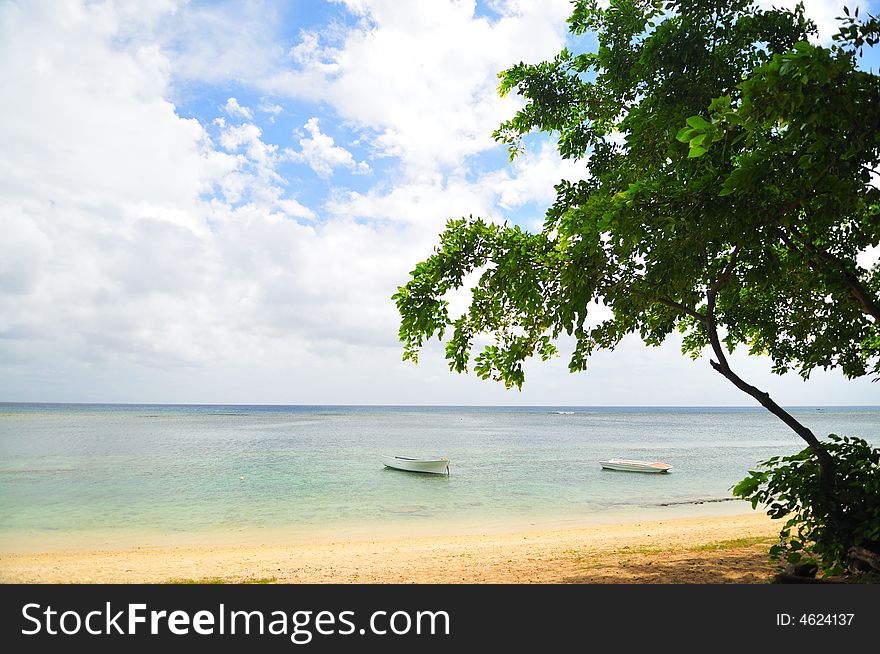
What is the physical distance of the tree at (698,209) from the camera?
380 cm

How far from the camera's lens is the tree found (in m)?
3.80

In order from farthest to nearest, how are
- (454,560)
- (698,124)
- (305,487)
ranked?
(305,487) → (454,560) → (698,124)

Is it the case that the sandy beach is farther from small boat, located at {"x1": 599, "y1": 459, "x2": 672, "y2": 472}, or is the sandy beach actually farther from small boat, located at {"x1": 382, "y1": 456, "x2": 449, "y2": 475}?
small boat, located at {"x1": 599, "y1": 459, "x2": 672, "y2": 472}

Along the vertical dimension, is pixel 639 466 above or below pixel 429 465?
below

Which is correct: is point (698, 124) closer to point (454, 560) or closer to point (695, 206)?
point (695, 206)

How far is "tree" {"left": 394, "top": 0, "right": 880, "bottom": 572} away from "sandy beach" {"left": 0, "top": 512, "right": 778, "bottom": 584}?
2.88 meters

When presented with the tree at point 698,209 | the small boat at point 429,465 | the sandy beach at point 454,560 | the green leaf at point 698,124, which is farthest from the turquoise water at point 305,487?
the green leaf at point 698,124

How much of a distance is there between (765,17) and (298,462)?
111 feet

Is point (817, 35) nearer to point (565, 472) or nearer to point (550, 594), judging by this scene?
point (550, 594)

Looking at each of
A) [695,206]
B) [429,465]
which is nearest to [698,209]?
[695,206]

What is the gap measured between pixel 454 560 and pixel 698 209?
8.06m

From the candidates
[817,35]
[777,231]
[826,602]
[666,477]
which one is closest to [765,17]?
[817,35]

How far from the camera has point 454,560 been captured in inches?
410

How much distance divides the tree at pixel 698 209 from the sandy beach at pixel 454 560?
9.44 ft
